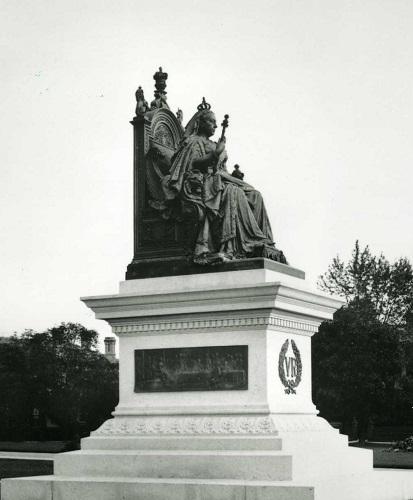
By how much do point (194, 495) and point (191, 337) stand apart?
2.33 meters

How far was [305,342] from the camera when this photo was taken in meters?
14.7

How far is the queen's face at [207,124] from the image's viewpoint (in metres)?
15.3

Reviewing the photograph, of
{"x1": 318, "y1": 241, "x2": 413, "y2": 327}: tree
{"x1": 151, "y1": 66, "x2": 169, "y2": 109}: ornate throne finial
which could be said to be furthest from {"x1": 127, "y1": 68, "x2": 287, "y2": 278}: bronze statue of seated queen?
{"x1": 318, "y1": 241, "x2": 413, "y2": 327}: tree

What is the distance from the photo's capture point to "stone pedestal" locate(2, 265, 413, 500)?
41.8 ft

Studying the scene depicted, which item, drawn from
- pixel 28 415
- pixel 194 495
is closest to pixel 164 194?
pixel 194 495

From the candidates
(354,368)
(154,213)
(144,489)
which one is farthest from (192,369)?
(354,368)

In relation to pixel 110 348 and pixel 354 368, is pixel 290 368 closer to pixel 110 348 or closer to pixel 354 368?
pixel 354 368

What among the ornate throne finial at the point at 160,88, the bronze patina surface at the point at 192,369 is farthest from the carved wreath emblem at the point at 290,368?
the ornate throne finial at the point at 160,88

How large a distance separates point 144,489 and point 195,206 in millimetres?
3839

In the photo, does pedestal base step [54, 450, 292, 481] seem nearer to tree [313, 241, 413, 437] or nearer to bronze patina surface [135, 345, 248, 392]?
bronze patina surface [135, 345, 248, 392]

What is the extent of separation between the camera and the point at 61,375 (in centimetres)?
4719

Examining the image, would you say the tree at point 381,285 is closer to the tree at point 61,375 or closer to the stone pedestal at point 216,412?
the tree at point 61,375

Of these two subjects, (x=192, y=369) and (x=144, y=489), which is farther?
(x=192, y=369)

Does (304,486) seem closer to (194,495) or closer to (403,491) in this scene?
(194,495)
